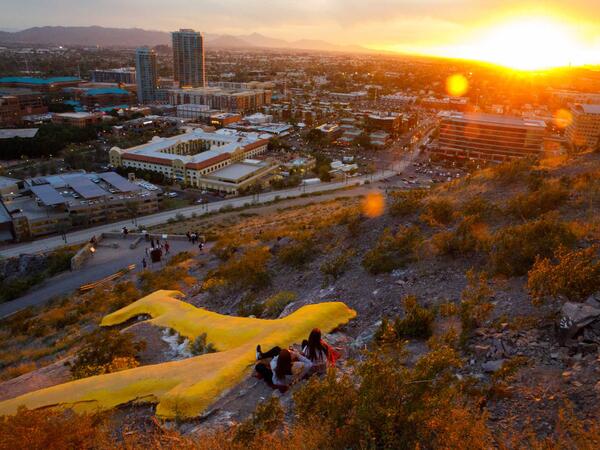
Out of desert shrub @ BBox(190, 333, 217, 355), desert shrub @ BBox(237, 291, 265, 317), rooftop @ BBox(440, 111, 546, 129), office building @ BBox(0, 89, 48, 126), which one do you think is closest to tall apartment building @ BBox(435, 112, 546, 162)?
rooftop @ BBox(440, 111, 546, 129)

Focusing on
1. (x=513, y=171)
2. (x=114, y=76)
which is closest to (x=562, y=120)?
(x=513, y=171)

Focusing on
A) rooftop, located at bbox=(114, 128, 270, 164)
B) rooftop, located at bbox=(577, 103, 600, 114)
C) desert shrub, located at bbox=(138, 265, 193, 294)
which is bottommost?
rooftop, located at bbox=(114, 128, 270, 164)

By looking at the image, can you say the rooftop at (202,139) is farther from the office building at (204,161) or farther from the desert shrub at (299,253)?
the desert shrub at (299,253)

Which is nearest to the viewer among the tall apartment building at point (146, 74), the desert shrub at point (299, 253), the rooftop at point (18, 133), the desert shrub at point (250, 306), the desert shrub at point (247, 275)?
the desert shrub at point (250, 306)

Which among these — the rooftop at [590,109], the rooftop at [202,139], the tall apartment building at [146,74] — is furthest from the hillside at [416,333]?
the tall apartment building at [146,74]

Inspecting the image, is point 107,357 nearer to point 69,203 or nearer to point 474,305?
point 474,305

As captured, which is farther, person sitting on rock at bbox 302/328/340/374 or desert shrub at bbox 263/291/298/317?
desert shrub at bbox 263/291/298/317

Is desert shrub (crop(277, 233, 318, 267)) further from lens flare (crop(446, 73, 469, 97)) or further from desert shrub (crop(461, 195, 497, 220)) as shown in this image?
lens flare (crop(446, 73, 469, 97))
